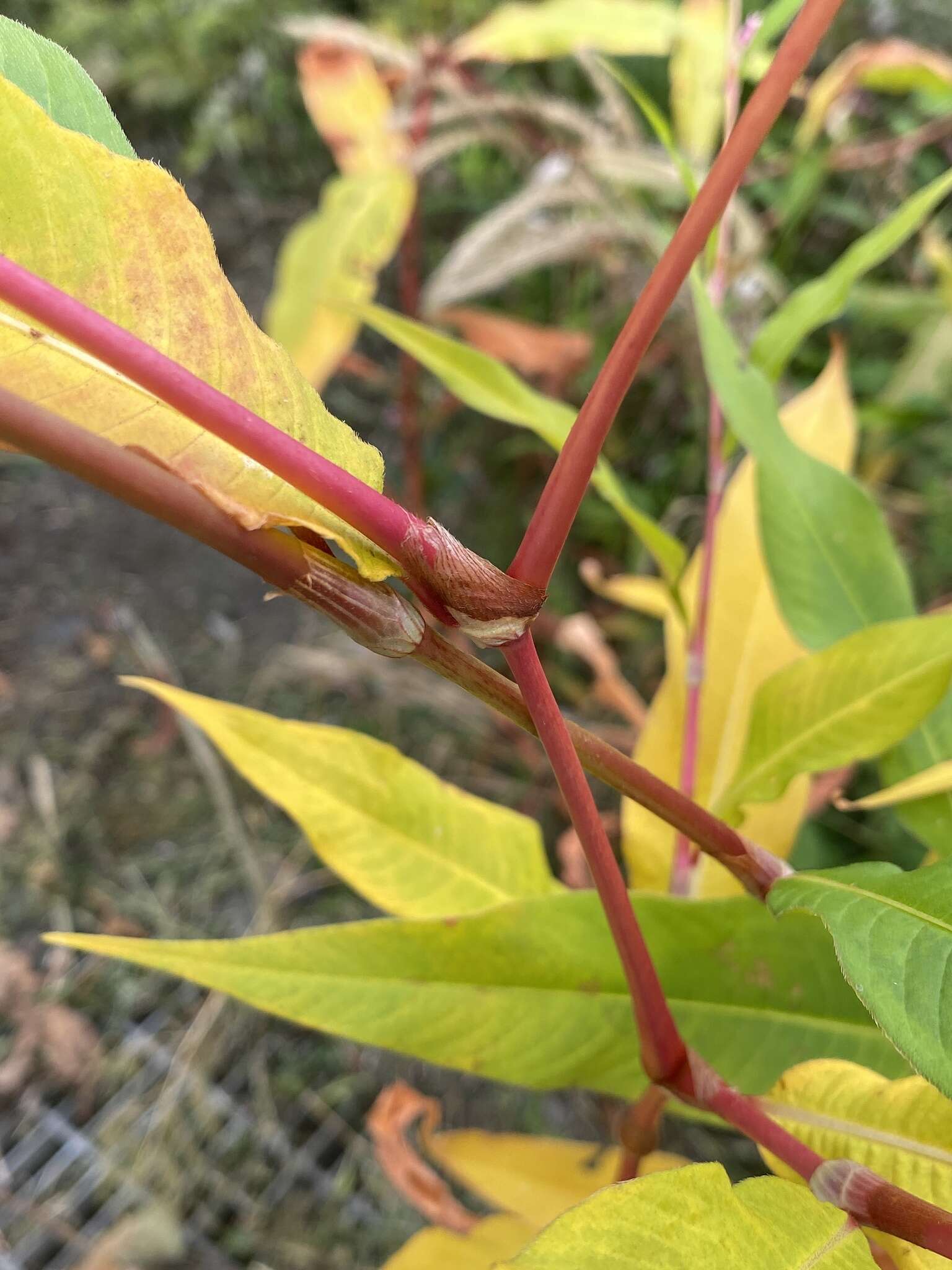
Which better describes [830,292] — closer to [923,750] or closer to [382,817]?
[923,750]

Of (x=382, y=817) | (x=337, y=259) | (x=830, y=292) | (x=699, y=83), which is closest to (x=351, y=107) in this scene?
(x=337, y=259)

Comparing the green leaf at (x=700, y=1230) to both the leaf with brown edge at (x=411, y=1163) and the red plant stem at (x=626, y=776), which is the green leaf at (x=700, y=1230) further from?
the leaf with brown edge at (x=411, y=1163)

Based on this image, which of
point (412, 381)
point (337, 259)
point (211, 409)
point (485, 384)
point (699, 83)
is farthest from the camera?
point (412, 381)

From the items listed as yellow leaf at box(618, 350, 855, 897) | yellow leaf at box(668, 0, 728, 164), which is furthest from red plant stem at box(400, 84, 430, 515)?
yellow leaf at box(618, 350, 855, 897)

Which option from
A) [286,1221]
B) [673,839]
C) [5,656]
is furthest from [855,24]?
[286,1221]

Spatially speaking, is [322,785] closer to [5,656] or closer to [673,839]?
[673,839]

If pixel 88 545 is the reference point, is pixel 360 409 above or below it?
above
